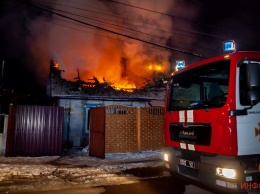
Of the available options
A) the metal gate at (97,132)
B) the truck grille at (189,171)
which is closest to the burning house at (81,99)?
the metal gate at (97,132)

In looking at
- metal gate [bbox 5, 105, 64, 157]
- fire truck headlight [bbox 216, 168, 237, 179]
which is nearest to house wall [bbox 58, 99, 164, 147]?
metal gate [bbox 5, 105, 64, 157]

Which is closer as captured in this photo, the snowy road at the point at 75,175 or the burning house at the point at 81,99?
the snowy road at the point at 75,175

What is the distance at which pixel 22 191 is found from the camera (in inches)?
218

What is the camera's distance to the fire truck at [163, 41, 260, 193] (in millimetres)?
3840

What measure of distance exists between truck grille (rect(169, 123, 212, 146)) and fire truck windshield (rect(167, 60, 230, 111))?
0.38m

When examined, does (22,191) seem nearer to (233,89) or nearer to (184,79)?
(184,79)

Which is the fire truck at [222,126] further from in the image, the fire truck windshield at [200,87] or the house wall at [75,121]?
the house wall at [75,121]

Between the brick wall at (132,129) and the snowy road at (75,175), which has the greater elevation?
the brick wall at (132,129)

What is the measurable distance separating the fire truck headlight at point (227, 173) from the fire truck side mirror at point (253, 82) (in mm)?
1194

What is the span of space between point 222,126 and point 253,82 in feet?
2.89

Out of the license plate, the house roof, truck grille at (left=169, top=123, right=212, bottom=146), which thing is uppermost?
the house roof

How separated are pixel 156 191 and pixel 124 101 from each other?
34.9 feet

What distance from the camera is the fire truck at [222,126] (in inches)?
151

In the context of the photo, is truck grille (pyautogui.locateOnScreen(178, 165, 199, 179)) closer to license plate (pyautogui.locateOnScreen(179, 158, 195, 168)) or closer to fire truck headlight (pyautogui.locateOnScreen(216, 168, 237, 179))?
license plate (pyautogui.locateOnScreen(179, 158, 195, 168))
